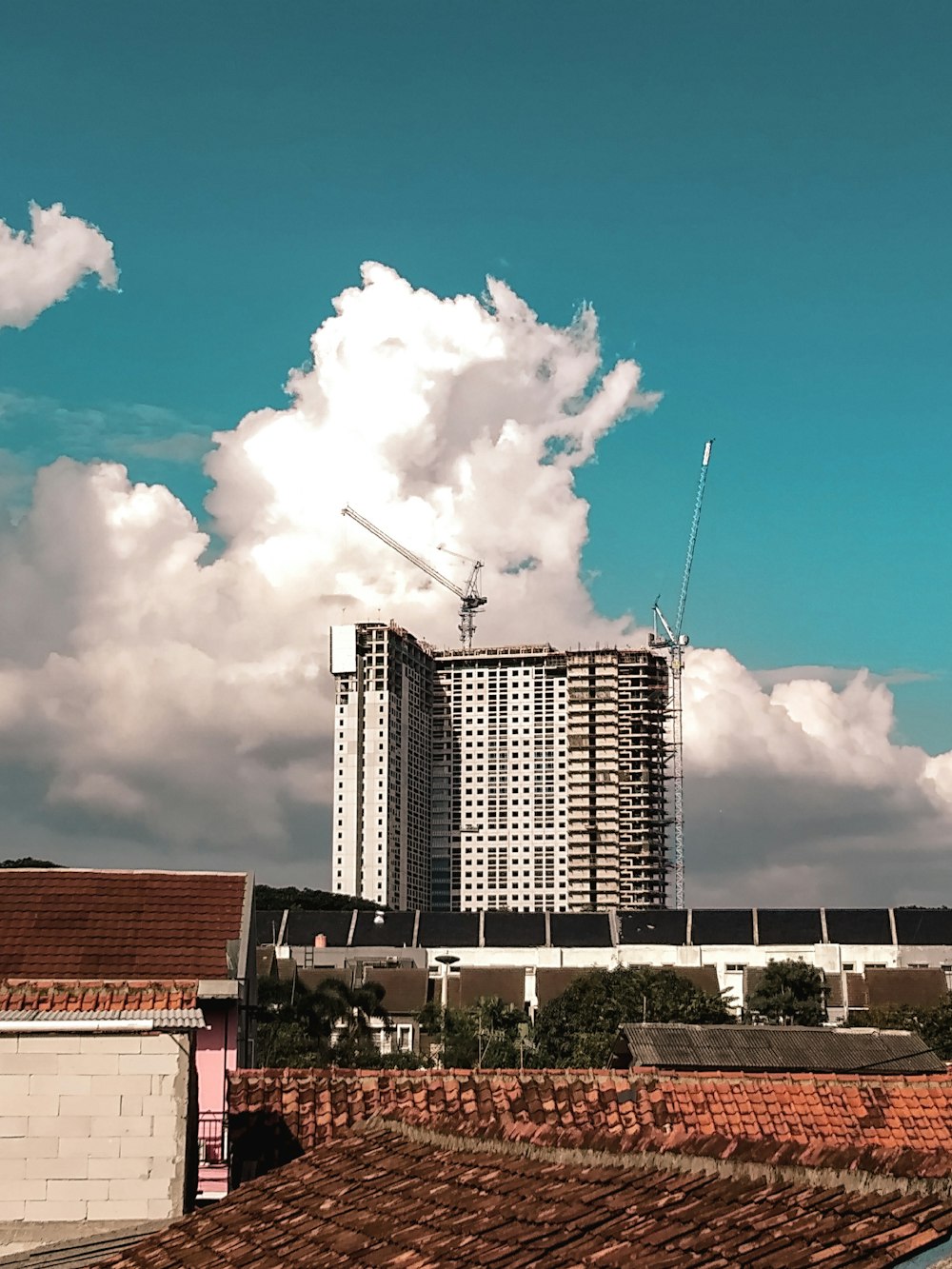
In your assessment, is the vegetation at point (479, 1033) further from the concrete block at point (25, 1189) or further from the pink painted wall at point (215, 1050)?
the concrete block at point (25, 1189)

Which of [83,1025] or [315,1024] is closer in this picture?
[83,1025]

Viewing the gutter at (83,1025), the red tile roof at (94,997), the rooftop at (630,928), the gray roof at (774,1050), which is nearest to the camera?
the gutter at (83,1025)

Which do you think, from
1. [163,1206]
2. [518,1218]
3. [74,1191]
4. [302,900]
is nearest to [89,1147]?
[74,1191]

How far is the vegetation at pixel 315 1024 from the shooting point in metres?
57.1

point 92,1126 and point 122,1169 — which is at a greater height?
point 92,1126

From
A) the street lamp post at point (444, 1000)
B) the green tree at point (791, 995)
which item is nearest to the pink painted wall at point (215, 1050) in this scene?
the street lamp post at point (444, 1000)

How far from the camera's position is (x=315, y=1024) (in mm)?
64062

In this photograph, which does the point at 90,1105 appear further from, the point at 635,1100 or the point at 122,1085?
the point at 635,1100

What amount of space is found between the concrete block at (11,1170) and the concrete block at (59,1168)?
0.05 metres

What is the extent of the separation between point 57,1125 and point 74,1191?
69cm

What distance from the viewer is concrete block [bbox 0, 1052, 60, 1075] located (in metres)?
14.7

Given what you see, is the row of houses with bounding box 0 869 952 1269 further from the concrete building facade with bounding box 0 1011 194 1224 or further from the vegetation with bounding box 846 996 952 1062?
the vegetation with bounding box 846 996 952 1062

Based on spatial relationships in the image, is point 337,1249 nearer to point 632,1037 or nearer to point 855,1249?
point 855,1249

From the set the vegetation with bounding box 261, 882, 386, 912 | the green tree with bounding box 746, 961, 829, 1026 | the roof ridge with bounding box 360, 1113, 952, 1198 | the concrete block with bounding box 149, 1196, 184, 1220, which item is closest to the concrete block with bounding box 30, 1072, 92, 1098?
the concrete block with bounding box 149, 1196, 184, 1220
